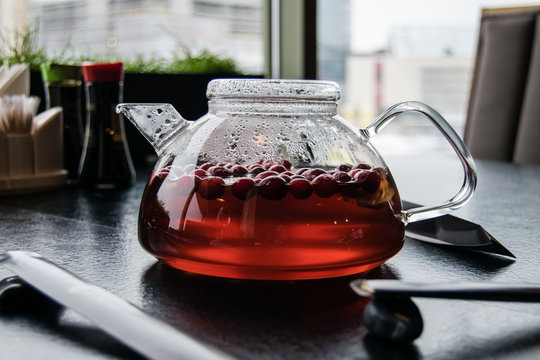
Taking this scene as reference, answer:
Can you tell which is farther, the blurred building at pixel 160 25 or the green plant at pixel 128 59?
the blurred building at pixel 160 25

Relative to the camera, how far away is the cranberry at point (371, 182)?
1.66ft

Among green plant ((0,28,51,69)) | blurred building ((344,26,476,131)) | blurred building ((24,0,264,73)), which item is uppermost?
blurred building ((24,0,264,73))

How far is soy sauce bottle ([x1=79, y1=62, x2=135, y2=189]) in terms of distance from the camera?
108 centimetres

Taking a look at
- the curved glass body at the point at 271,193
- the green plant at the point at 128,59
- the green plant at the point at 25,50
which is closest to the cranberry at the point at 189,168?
the curved glass body at the point at 271,193

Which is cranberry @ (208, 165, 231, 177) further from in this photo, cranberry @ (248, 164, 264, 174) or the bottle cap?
the bottle cap

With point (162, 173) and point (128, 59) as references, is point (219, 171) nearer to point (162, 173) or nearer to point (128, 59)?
point (162, 173)

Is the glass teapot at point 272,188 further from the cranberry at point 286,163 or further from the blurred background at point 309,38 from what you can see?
the blurred background at point 309,38

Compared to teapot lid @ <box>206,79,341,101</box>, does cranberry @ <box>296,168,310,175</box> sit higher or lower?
lower

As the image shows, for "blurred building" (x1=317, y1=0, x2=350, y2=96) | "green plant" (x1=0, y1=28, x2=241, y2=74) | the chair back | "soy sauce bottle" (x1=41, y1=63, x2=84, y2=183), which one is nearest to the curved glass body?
"soy sauce bottle" (x1=41, y1=63, x2=84, y2=183)

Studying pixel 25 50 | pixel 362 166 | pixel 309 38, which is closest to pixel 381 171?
pixel 362 166

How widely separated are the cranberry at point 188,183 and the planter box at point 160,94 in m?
1.13

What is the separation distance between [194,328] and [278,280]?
4.4 inches

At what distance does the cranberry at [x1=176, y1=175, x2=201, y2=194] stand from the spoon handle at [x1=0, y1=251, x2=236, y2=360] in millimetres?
126

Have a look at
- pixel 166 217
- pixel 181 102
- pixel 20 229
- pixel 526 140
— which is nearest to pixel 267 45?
pixel 181 102
